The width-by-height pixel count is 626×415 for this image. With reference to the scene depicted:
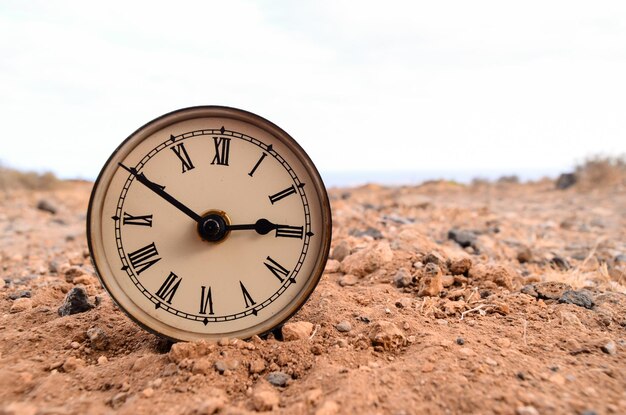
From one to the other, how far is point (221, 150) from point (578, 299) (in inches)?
82.5

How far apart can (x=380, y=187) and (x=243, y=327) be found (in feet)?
38.9

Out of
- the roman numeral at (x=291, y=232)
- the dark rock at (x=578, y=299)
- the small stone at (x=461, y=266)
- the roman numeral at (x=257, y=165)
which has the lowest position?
the dark rock at (x=578, y=299)

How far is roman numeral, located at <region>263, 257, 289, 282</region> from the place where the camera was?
2.48 m

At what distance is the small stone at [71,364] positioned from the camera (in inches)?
93.6

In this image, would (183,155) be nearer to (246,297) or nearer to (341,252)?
(246,297)

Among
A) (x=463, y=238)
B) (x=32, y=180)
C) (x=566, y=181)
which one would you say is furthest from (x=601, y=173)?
(x=32, y=180)

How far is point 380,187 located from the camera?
46.2 ft

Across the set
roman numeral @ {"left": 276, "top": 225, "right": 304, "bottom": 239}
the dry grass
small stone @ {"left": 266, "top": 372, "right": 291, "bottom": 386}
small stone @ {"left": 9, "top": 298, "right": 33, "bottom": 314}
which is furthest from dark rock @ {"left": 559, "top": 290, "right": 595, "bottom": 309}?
the dry grass

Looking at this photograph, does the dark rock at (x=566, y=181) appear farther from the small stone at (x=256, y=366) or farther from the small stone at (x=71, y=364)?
the small stone at (x=71, y=364)

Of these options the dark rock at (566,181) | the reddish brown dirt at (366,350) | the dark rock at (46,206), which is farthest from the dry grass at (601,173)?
the dark rock at (46,206)

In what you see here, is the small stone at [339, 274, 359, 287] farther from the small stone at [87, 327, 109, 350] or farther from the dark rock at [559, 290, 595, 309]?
the small stone at [87, 327, 109, 350]

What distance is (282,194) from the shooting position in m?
2.48

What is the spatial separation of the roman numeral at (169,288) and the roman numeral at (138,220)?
251 mm

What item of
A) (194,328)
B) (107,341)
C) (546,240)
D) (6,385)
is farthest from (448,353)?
(546,240)
